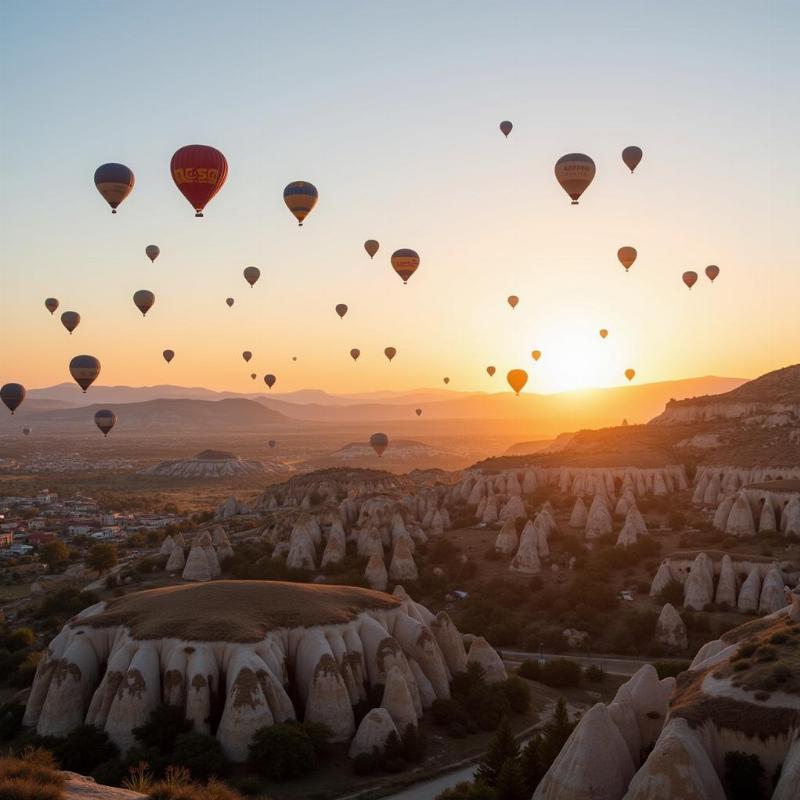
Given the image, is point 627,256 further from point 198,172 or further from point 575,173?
point 198,172

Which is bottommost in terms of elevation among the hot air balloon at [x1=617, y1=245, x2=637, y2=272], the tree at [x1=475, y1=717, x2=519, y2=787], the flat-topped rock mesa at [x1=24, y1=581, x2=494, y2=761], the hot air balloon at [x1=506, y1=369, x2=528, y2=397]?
the tree at [x1=475, y1=717, x2=519, y2=787]

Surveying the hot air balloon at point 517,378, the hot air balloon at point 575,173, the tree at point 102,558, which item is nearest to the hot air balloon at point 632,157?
the hot air balloon at point 575,173

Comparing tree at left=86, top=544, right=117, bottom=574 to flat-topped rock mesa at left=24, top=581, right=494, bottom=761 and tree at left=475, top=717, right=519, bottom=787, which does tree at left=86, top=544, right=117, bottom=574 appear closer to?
flat-topped rock mesa at left=24, top=581, right=494, bottom=761

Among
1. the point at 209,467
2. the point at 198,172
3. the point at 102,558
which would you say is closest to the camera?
the point at 198,172

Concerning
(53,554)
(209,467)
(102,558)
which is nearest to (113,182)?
(102,558)

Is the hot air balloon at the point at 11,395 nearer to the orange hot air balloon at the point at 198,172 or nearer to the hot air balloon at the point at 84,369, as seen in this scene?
the hot air balloon at the point at 84,369

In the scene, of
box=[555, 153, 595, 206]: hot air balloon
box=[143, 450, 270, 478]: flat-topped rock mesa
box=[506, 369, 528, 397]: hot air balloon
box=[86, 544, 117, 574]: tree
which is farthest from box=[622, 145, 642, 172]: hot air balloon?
box=[143, 450, 270, 478]: flat-topped rock mesa

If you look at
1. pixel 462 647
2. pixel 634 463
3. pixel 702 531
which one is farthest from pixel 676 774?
pixel 634 463
